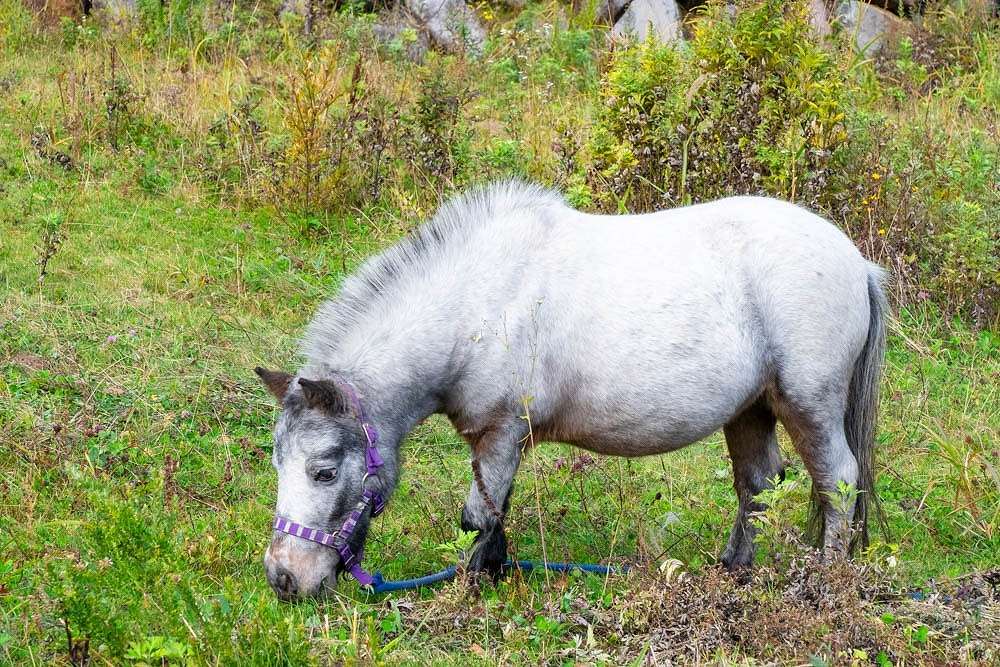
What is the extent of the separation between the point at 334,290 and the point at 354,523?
3417mm

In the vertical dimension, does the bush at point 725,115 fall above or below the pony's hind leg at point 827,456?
above

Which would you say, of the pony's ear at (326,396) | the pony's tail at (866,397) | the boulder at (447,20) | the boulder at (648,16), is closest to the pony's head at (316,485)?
the pony's ear at (326,396)

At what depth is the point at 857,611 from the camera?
348 cm

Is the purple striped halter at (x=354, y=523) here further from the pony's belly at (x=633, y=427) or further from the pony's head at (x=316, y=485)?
the pony's belly at (x=633, y=427)

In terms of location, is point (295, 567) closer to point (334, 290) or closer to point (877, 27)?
point (334, 290)

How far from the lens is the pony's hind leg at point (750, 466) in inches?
189

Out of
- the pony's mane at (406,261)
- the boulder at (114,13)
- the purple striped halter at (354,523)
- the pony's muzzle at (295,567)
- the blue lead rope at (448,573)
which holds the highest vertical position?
the boulder at (114,13)

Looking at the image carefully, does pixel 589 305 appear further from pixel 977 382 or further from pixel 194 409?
pixel 977 382

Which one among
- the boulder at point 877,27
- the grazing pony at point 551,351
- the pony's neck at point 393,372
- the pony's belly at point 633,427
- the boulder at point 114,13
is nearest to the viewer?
the grazing pony at point 551,351

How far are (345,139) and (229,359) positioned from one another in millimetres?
2789

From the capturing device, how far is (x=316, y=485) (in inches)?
148

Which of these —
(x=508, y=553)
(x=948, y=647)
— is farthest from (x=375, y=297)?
(x=948, y=647)

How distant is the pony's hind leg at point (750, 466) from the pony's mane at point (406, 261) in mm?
1445

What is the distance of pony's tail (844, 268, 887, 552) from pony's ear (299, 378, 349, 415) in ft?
7.84
